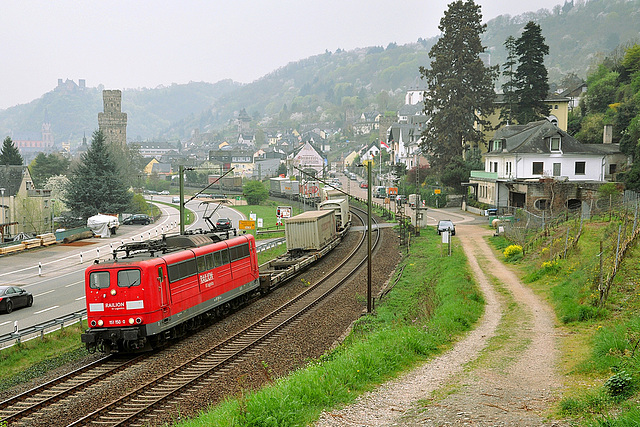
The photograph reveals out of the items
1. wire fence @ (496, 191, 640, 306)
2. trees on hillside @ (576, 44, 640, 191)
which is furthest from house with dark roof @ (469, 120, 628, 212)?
wire fence @ (496, 191, 640, 306)

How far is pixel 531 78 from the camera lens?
71438 millimetres

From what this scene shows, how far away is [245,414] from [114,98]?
501 ft

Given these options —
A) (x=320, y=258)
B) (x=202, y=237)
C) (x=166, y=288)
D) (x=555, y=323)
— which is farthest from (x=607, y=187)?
(x=166, y=288)

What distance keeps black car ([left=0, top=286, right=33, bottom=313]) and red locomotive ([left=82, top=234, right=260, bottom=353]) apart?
1075 centimetres

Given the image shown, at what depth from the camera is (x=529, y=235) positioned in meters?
39.3

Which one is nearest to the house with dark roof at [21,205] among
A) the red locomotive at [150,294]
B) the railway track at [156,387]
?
the red locomotive at [150,294]

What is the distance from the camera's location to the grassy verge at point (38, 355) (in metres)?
18.5

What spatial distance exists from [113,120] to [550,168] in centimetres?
12225

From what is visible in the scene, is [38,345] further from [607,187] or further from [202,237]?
[607,187]

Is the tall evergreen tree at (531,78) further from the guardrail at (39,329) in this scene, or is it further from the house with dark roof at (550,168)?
the guardrail at (39,329)

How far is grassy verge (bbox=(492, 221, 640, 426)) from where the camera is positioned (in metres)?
9.83

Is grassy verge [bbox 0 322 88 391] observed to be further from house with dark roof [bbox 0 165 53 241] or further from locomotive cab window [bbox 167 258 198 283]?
house with dark roof [bbox 0 165 53 241]

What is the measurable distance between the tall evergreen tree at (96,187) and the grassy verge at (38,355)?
170 feet

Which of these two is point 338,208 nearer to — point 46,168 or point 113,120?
point 46,168
